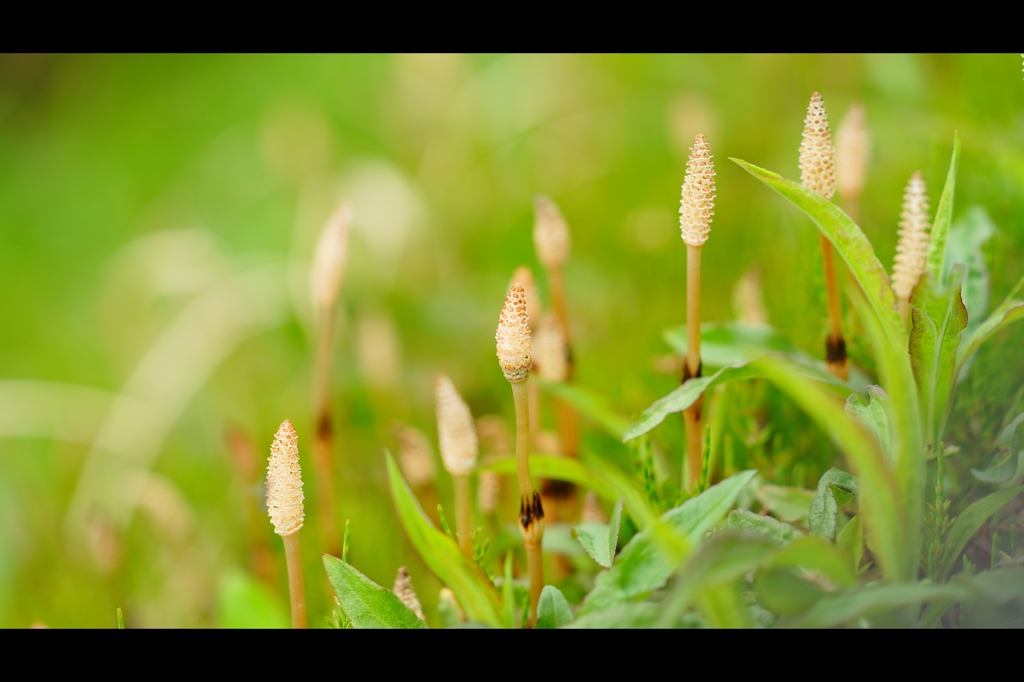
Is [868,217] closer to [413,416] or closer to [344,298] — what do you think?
[413,416]

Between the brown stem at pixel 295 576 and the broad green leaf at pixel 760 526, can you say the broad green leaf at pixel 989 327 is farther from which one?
the brown stem at pixel 295 576

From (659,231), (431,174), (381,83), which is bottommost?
(659,231)

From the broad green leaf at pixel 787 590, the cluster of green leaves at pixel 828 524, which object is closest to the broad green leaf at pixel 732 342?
the cluster of green leaves at pixel 828 524

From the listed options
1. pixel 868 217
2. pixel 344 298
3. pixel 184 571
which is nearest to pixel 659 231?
pixel 868 217

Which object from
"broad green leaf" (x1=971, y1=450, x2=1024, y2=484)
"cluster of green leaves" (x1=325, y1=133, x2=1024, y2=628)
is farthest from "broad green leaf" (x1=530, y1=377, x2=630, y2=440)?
"broad green leaf" (x1=971, y1=450, x2=1024, y2=484)

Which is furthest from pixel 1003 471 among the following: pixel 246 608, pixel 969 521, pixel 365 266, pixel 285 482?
pixel 365 266
